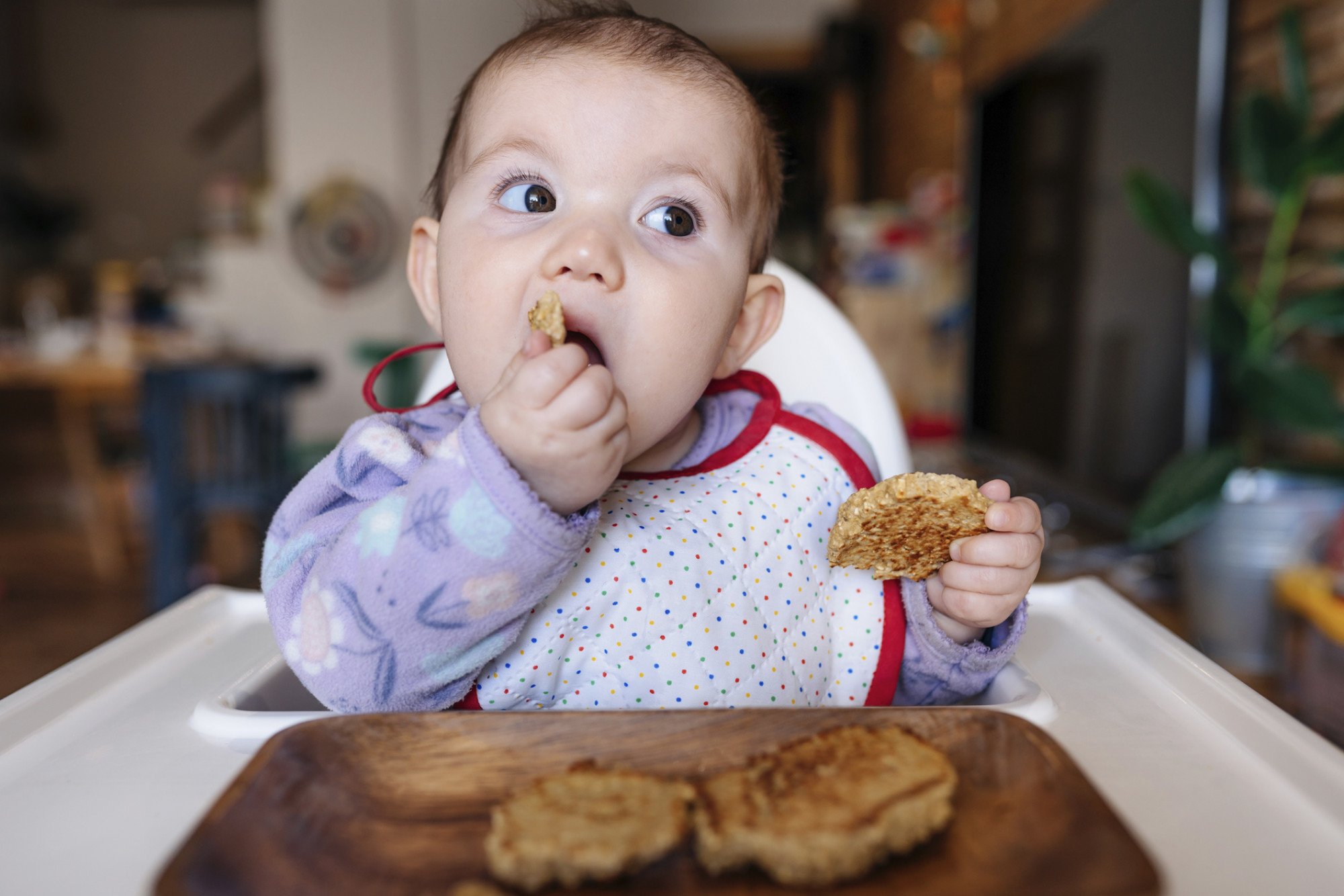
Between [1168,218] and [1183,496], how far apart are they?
504 mm

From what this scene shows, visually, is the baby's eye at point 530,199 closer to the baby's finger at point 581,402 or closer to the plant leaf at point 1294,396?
the baby's finger at point 581,402

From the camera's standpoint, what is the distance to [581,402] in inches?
19.9

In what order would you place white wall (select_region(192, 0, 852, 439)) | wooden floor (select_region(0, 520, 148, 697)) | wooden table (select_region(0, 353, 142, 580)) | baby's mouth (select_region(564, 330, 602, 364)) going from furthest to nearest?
white wall (select_region(192, 0, 852, 439))
wooden table (select_region(0, 353, 142, 580))
wooden floor (select_region(0, 520, 148, 697))
baby's mouth (select_region(564, 330, 602, 364))

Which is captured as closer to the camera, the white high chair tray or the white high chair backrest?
the white high chair tray

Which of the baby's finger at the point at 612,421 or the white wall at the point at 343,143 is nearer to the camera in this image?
the baby's finger at the point at 612,421

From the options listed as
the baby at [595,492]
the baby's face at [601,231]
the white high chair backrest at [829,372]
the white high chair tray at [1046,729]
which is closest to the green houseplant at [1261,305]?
the white high chair backrest at [829,372]

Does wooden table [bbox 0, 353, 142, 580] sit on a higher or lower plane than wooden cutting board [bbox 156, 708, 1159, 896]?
lower

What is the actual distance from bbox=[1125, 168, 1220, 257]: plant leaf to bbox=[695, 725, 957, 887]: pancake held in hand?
1651 millimetres

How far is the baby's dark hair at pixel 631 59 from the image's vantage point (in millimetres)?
686

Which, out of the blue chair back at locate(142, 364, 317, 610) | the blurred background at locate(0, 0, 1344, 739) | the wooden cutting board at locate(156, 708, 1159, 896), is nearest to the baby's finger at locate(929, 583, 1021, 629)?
the wooden cutting board at locate(156, 708, 1159, 896)

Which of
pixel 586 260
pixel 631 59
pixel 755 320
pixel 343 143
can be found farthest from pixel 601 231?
pixel 343 143

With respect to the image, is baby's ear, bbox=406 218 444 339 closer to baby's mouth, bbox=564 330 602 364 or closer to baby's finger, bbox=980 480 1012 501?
baby's mouth, bbox=564 330 602 364

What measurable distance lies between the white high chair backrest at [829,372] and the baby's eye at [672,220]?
361 mm

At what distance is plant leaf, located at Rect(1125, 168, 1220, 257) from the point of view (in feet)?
5.83
